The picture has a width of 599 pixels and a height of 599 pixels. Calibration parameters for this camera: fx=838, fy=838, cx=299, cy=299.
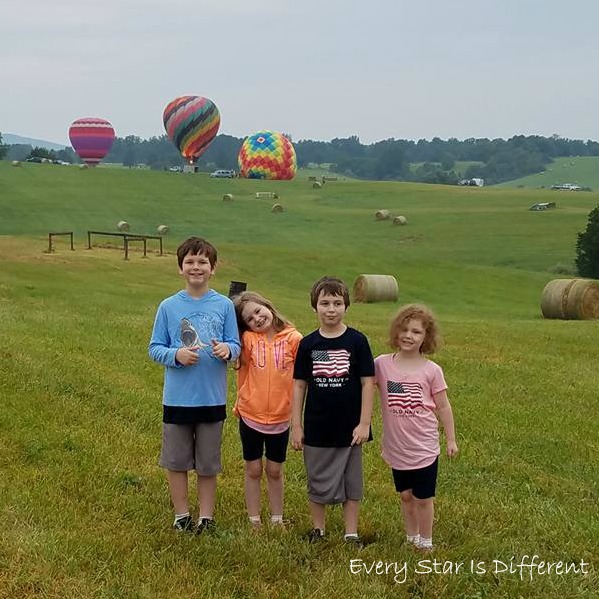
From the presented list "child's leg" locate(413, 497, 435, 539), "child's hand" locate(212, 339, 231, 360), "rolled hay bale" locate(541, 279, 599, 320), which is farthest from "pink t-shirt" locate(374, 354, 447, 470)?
"rolled hay bale" locate(541, 279, 599, 320)

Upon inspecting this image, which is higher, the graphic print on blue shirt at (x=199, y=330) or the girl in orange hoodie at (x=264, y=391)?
the graphic print on blue shirt at (x=199, y=330)

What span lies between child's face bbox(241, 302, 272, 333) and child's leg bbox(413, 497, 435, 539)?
1384mm

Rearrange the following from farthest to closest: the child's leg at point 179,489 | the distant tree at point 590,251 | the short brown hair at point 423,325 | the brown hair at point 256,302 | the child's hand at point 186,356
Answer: the distant tree at point 590,251, the brown hair at point 256,302, the child's leg at point 179,489, the short brown hair at point 423,325, the child's hand at point 186,356

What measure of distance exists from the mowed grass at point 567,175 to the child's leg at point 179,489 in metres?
127

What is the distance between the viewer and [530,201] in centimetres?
6544

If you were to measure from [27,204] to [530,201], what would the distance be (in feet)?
123

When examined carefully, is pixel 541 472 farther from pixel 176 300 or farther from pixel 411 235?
pixel 411 235

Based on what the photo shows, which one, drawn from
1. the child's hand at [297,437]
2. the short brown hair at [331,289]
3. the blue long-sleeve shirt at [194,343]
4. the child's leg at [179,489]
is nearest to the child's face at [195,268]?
the blue long-sleeve shirt at [194,343]

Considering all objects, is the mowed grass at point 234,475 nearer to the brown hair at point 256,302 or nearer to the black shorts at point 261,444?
the black shorts at point 261,444

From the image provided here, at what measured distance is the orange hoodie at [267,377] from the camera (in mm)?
5105

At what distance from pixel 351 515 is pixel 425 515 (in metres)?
0.44

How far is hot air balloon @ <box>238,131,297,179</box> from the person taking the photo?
288 ft

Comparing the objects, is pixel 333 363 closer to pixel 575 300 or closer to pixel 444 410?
pixel 444 410

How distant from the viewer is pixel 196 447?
5.07 meters
